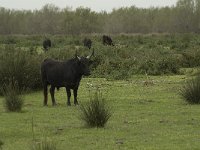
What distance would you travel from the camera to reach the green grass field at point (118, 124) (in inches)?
486

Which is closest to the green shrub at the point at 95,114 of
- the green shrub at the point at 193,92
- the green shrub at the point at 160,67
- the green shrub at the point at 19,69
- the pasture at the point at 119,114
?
the pasture at the point at 119,114

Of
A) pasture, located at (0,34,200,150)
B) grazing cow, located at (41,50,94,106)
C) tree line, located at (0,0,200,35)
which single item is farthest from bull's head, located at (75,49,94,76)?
tree line, located at (0,0,200,35)

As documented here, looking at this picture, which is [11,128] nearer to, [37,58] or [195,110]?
[195,110]

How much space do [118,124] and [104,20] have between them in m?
111

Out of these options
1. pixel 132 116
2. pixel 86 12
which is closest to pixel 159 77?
pixel 132 116

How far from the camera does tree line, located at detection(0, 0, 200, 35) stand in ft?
348

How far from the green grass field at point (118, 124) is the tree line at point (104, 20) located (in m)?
83.7

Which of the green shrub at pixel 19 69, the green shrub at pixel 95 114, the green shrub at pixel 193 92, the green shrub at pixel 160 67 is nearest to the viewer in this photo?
the green shrub at pixel 95 114

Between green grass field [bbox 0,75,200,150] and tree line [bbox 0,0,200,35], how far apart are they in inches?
3295

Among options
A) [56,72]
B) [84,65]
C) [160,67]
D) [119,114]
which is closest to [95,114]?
[119,114]

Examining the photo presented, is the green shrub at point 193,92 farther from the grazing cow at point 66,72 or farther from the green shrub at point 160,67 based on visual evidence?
the green shrub at point 160,67

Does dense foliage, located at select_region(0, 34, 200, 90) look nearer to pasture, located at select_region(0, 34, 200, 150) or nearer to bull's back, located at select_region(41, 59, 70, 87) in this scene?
pasture, located at select_region(0, 34, 200, 150)

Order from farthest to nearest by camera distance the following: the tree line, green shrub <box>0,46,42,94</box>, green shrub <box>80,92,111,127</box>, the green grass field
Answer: the tree line → green shrub <box>0,46,42,94</box> → green shrub <box>80,92,111,127</box> → the green grass field

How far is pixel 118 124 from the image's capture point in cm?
1496
